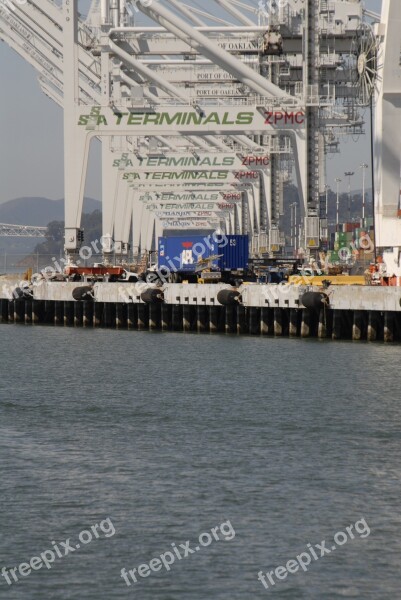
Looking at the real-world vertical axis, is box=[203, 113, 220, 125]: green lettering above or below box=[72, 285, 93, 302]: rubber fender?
above

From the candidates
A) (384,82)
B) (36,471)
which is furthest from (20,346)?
(36,471)

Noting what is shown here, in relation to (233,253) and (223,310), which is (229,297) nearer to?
(223,310)

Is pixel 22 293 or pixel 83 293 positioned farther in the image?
pixel 22 293

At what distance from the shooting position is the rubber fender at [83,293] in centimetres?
6531

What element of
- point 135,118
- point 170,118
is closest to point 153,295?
point 170,118

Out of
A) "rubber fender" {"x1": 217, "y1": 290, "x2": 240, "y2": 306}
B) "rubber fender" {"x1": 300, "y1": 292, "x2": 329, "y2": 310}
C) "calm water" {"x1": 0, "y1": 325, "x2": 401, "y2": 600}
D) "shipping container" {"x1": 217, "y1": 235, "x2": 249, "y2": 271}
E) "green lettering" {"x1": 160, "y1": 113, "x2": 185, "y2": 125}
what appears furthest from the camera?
"shipping container" {"x1": 217, "y1": 235, "x2": 249, "y2": 271}

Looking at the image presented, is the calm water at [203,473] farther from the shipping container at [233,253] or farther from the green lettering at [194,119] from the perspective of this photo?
the shipping container at [233,253]

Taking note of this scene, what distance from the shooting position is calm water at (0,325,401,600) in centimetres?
2125

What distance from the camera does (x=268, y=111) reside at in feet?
212

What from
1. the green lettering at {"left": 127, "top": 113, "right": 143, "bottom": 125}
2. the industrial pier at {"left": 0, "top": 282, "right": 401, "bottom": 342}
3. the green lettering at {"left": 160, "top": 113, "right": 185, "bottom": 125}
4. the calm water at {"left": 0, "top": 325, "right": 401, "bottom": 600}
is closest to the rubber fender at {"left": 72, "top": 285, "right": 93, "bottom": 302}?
the industrial pier at {"left": 0, "top": 282, "right": 401, "bottom": 342}

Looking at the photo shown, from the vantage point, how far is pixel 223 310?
60625 mm

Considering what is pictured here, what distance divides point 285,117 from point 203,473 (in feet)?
128

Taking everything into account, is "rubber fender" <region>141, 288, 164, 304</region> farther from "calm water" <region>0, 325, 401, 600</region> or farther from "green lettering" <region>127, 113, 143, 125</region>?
"calm water" <region>0, 325, 401, 600</region>

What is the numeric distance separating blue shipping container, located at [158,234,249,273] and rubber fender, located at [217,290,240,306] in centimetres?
1416
